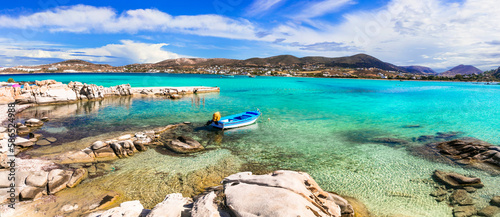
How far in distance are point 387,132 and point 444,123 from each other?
1096cm

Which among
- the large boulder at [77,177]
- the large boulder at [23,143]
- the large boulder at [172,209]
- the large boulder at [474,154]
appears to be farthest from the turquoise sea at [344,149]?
the large boulder at [172,209]

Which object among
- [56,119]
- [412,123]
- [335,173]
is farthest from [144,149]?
[412,123]

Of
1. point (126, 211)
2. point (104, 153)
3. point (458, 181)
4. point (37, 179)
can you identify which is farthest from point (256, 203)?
point (104, 153)

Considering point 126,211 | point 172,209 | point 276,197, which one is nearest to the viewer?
point 276,197

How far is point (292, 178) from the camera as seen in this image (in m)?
8.91

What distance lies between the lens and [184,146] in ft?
53.5

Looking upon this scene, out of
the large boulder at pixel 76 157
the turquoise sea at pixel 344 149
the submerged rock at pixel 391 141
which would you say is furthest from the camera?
the submerged rock at pixel 391 141

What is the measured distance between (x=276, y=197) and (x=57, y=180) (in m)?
10.7

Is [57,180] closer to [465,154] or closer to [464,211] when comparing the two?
[464,211]

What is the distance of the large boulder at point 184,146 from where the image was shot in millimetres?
15969

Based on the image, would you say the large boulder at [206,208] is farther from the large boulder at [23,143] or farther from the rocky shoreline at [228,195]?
the large boulder at [23,143]

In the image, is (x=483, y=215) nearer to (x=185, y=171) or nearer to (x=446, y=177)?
(x=446, y=177)

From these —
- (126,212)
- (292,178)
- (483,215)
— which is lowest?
(483,215)

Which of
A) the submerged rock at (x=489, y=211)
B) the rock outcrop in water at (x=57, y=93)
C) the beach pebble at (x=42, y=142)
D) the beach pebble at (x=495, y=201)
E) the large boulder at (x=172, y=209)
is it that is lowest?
the submerged rock at (x=489, y=211)
